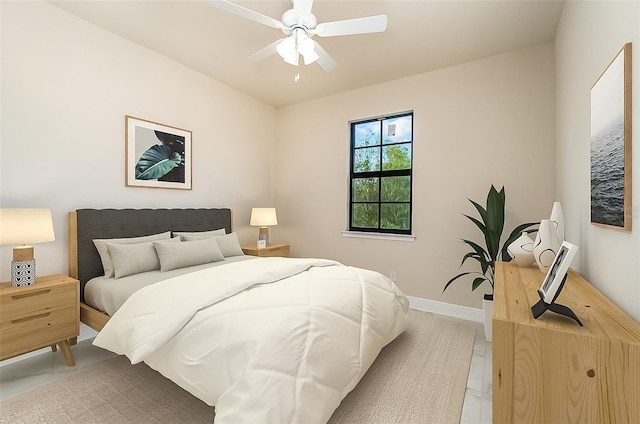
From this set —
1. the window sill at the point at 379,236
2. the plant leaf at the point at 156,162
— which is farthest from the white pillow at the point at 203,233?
the window sill at the point at 379,236

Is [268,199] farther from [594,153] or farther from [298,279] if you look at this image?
[594,153]

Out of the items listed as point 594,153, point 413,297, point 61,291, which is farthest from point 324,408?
point 413,297

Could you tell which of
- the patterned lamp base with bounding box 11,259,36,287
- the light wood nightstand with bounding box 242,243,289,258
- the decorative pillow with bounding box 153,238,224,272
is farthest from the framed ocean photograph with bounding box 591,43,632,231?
the patterned lamp base with bounding box 11,259,36,287

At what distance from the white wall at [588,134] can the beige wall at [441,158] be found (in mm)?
251

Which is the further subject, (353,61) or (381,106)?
(381,106)

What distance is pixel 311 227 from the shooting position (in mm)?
4191

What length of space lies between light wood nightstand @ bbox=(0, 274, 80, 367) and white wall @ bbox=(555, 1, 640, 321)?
316 centimetres

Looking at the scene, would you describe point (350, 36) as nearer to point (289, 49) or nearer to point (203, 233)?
point (289, 49)

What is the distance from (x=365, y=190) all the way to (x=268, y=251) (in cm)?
150

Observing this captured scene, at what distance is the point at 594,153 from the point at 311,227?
315cm

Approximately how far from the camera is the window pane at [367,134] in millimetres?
3764

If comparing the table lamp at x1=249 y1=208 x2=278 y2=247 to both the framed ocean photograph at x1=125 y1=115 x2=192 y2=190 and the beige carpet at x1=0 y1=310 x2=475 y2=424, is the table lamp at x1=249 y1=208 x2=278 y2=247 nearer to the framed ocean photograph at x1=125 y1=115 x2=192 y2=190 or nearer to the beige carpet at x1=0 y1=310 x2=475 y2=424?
the framed ocean photograph at x1=125 y1=115 x2=192 y2=190

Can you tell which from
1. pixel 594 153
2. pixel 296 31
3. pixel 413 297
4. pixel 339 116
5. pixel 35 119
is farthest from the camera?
pixel 339 116

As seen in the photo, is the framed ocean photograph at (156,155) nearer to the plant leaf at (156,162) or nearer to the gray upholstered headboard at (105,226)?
the plant leaf at (156,162)
